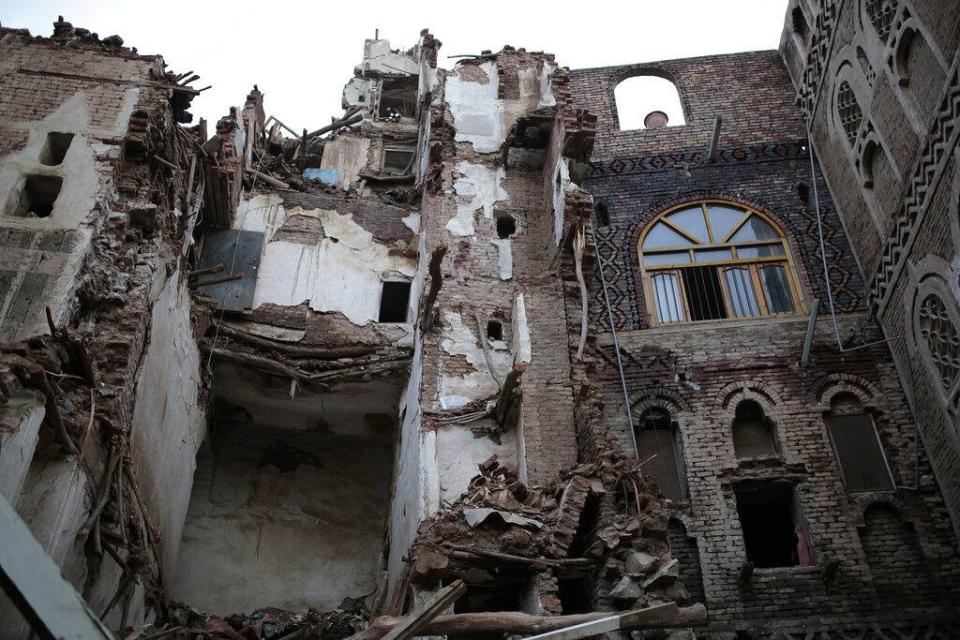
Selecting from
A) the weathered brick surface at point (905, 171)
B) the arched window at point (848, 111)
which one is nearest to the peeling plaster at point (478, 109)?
the arched window at point (848, 111)

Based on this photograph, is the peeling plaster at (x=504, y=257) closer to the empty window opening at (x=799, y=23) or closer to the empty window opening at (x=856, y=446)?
the empty window opening at (x=856, y=446)

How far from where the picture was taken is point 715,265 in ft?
48.7

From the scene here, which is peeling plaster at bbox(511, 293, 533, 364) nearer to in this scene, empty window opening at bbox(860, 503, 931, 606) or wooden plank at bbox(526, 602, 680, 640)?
empty window opening at bbox(860, 503, 931, 606)

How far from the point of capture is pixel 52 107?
11891 millimetres

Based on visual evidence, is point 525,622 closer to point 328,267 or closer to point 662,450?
point 662,450

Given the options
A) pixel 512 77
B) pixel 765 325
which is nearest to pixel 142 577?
pixel 765 325

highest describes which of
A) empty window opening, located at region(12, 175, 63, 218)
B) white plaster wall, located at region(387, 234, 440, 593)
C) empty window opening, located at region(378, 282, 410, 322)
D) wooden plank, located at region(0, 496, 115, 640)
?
empty window opening, located at region(378, 282, 410, 322)

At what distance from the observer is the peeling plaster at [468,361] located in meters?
12.4

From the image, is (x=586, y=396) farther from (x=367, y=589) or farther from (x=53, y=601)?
(x=53, y=601)

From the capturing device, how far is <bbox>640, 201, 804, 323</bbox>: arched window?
1427cm

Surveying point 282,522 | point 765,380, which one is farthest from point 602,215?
point 282,522

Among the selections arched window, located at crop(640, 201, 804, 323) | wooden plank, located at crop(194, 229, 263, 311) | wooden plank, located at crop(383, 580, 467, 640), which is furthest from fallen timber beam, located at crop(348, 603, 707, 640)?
wooden plank, located at crop(194, 229, 263, 311)

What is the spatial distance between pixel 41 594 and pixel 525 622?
3.64 meters

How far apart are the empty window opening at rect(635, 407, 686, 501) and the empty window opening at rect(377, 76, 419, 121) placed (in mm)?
15700
